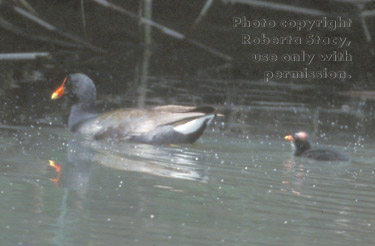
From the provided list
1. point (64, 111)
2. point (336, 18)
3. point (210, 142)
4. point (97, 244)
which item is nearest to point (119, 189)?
point (97, 244)

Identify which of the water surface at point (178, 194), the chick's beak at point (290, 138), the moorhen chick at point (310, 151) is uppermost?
the chick's beak at point (290, 138)

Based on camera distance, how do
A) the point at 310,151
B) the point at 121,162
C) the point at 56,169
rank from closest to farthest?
the point at 56,169 → the point at 121,162 → the point at 310,151

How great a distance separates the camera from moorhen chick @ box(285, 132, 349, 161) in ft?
28.5

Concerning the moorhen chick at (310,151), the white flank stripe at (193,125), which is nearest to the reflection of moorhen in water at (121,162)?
the white flank stripe at (193,125)

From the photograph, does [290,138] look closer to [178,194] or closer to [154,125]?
[154,125]

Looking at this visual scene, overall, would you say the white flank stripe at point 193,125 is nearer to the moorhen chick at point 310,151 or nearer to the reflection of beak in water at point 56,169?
the moorhen chick at point 310,151

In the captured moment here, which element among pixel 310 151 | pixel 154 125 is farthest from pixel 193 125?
pixel 310 151

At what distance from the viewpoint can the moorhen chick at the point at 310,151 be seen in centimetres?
867

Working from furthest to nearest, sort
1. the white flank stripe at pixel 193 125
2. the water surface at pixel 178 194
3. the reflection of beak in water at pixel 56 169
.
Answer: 1. the white flank stripe at pixel 193 125
2. the reflection of beak in water at pixel 56 169
3. the water surface at pixel 178 194

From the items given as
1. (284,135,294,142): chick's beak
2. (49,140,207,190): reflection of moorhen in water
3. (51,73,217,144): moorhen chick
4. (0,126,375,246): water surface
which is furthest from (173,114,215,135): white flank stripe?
(284,135,294,142): chick's beak

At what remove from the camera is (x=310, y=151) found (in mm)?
8969

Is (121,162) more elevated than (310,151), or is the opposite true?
(310,151)

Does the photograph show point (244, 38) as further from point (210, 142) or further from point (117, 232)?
point (117, 232)

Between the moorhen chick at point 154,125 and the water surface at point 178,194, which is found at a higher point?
the moorhen chick at point 154,125
